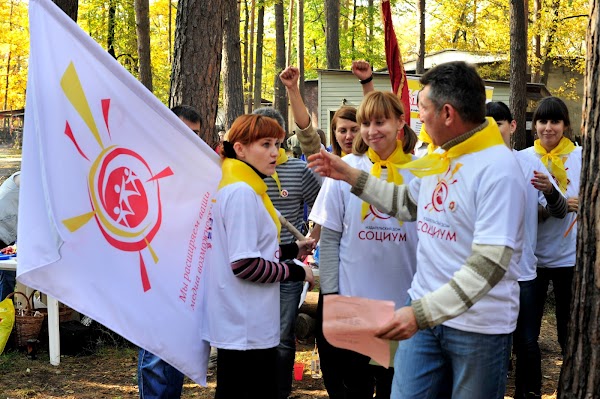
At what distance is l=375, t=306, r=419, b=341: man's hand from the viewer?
2.62m

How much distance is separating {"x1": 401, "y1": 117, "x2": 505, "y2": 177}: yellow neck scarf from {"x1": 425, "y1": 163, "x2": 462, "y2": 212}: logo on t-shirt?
0.04m

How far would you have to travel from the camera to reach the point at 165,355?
3.55m

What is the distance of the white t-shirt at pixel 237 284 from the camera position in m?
3.51

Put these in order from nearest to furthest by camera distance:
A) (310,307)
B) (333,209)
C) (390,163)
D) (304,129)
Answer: (390,163)
(333,209)
(304,129)
(310,307)

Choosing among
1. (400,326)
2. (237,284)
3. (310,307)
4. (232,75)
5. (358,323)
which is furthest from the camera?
(232,75)

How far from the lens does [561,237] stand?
4996 mm

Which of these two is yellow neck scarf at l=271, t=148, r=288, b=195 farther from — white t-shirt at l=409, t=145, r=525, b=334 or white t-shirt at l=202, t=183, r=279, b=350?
white t-shirt at l=409, t=145, r=525, b=334

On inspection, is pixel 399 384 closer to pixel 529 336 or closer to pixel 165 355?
pixel 165 355

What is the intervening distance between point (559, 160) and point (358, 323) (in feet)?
9.70

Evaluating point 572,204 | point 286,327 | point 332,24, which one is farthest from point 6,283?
Answer: point 332,24

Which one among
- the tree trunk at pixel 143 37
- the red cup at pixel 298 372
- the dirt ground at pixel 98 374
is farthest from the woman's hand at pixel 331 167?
the tree trunk at pixel 143 37

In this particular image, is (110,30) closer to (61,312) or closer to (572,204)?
(61,312)

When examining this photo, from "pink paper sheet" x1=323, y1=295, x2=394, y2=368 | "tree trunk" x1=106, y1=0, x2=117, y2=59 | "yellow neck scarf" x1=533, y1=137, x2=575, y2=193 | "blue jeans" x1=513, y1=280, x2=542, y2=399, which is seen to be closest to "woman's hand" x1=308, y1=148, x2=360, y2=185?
"pink paper sheet" x1=323, y1=295, x2=394, y2=368

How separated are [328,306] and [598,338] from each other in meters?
1.27
